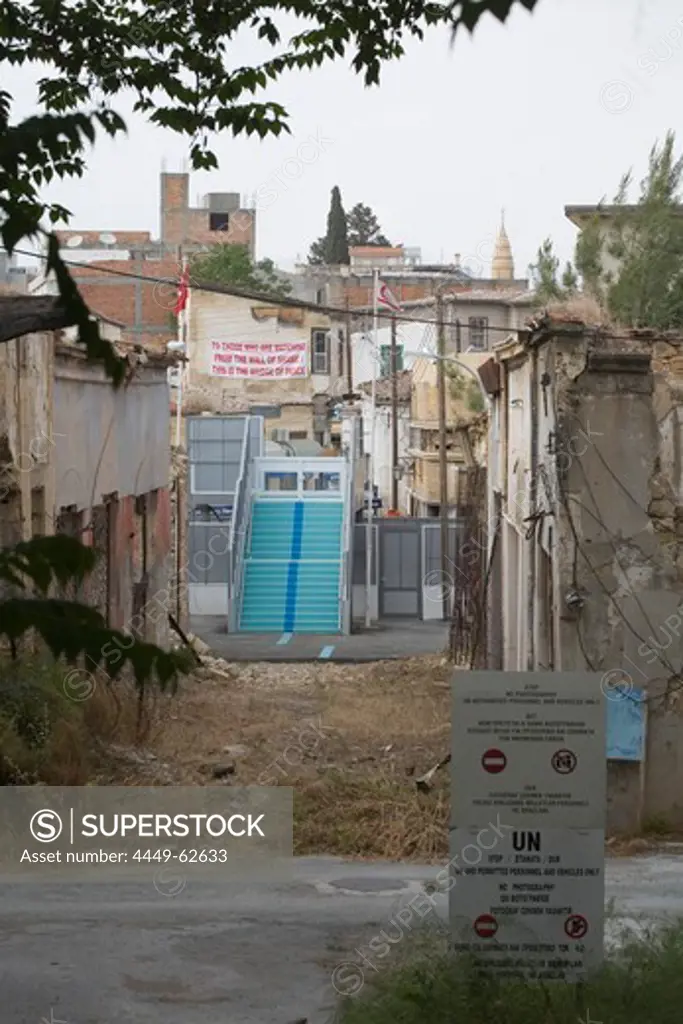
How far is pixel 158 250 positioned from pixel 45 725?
60732mm

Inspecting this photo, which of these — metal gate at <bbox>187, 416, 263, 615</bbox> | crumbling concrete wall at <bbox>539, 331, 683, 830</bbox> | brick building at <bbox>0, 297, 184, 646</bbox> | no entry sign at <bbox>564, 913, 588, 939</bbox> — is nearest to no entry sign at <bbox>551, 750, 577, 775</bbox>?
no entry sign at <bbox>564, 913, 588, 939</bbox>

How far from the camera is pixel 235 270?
196 ft

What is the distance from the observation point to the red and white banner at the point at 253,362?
51.6 meters

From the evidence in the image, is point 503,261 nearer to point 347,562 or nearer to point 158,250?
point 158,250

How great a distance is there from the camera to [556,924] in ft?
25.0

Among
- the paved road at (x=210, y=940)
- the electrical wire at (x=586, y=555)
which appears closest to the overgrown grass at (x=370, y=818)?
the paved road at (x=210, y=940)

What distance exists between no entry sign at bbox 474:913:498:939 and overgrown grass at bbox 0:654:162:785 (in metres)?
6.27

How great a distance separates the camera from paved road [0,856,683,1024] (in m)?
8.84

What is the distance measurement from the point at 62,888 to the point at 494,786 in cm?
565

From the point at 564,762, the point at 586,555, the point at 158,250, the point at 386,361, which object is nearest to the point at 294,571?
the point at 586,555

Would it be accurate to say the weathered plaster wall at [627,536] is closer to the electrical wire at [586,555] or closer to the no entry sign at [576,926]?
the electrical wire at [586,555]

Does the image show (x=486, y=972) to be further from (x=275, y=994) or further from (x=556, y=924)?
(x=275, y=994)

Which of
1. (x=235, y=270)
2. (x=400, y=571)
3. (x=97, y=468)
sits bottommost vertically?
→ (x=400, y=571)

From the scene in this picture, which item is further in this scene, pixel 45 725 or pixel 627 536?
pixel 627 536
